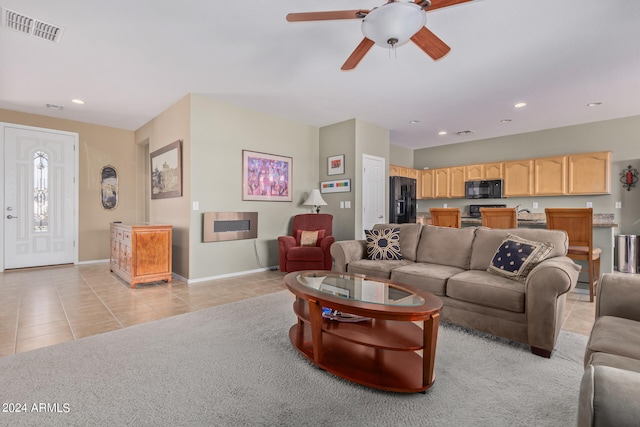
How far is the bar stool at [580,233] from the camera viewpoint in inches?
137

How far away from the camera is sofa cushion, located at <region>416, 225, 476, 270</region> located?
10.4 feet

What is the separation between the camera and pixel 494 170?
21.8ft

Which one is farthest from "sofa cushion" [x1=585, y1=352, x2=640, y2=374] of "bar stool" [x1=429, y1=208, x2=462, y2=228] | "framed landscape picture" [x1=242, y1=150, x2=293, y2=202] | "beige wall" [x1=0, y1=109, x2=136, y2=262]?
"beige wall" [x1=0, y1=109, x2=136, y2=262]

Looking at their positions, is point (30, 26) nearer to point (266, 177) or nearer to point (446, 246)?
point (266, 177)

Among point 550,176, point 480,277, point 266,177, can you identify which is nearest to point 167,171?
point 266,177

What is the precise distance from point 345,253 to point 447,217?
2069 mm

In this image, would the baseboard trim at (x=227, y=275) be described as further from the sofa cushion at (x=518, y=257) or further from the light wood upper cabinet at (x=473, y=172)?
the light wood upper cabinet at (x=473, y=172)

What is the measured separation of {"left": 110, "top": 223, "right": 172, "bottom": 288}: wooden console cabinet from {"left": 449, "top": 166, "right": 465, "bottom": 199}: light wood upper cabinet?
6.14 m

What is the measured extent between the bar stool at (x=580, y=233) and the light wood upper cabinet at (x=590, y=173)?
2.30 metres

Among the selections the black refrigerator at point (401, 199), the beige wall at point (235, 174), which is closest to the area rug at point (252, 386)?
the beige wall at point (235, 174)

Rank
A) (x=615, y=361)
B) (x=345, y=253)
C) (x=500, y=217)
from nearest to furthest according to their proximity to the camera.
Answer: (x=615, y=361), (x=345, y=253), (x=500, y=217)

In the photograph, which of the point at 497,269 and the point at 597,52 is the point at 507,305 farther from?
the point at 597,52

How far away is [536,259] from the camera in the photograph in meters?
2.51

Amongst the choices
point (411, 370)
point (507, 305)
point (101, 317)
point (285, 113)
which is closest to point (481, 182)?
point (285, 113)
